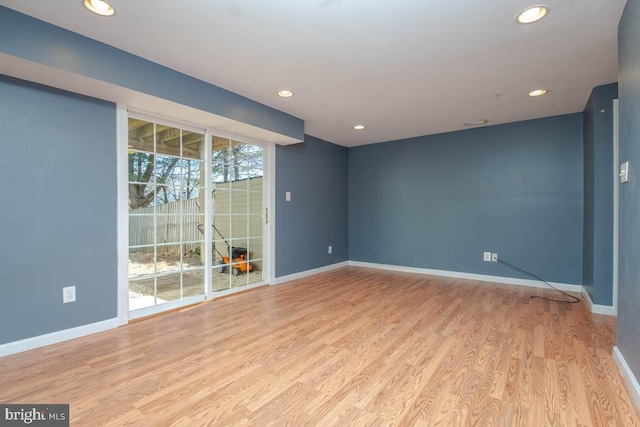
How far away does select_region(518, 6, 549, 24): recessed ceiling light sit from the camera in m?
1.86

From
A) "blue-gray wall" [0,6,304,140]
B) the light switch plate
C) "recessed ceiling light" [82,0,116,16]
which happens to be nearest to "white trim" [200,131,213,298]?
"blue-gray wall" [0,6,304,140]

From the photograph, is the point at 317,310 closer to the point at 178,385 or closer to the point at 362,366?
the point at 362,366

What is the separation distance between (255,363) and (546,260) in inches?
158

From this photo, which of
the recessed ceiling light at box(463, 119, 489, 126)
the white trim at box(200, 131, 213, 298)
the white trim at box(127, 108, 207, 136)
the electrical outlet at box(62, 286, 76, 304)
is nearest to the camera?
the electrical outlet at box(62, 286, 76, 304)

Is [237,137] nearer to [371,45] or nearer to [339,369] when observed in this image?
[371,45]

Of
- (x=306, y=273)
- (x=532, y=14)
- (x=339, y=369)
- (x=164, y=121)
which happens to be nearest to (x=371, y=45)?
(x=532, y=14)

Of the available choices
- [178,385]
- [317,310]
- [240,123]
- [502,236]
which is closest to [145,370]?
[178,385]

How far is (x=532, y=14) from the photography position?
1913 mm

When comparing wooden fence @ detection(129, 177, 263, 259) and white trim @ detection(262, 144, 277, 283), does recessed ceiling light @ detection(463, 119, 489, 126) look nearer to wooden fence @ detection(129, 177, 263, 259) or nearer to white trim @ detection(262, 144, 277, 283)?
white trim @ detection(262, 144, 277, 283)

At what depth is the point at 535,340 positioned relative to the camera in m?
2.43

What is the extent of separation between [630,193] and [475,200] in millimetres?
2826

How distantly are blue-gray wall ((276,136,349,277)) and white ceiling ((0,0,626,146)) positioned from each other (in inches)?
52.9

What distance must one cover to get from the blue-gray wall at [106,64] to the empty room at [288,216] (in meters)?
0.01

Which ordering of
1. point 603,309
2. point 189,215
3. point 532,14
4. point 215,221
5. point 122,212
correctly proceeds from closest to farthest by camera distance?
point 532,14 < point 122,212 < point 603,309 < point 189,215 < point 215,221
